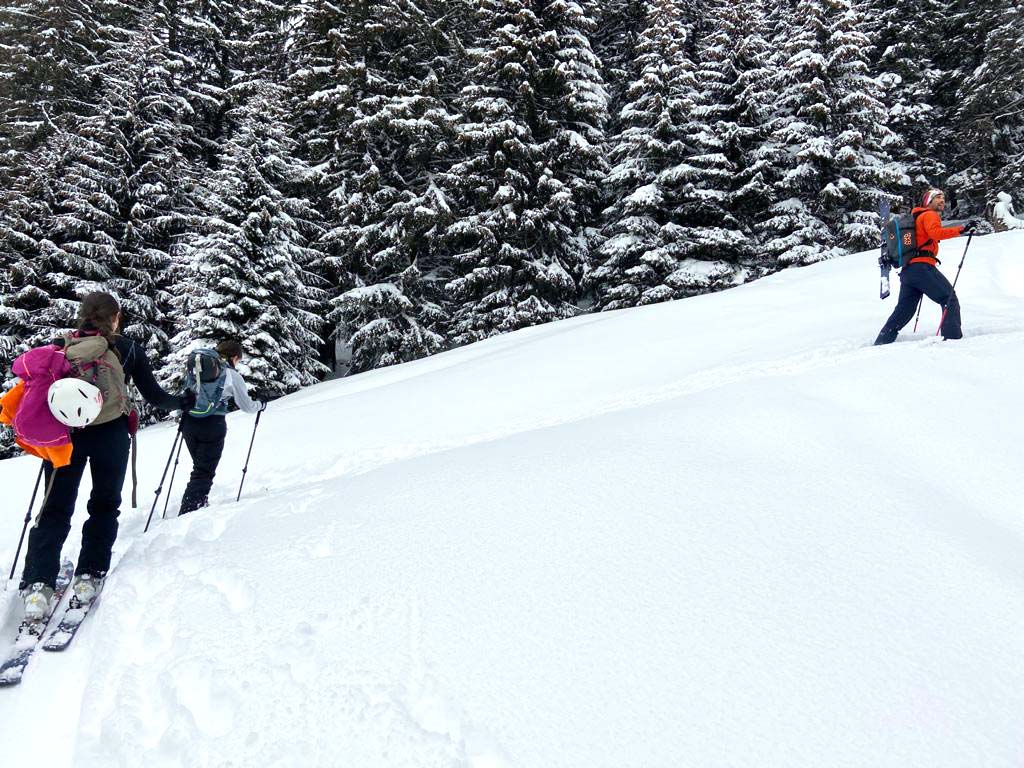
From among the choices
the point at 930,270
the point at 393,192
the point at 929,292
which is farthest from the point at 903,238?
the point at 393,192

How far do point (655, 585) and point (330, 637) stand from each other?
1472 mm

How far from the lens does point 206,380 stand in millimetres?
5480

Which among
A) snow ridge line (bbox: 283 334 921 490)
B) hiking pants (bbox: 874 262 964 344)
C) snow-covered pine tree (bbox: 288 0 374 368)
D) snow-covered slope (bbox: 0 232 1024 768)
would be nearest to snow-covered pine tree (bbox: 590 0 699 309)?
snow-covered pine tree (bbox: 288 0 374 368)

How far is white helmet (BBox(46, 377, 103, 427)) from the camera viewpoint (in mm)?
3348

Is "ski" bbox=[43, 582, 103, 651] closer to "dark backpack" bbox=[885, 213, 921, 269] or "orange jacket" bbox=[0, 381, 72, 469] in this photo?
"orange jacket" bbox=[0, 381, 72, 469]

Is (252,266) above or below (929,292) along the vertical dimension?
below

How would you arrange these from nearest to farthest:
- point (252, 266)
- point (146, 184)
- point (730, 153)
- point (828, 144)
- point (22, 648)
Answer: point (22, 648)
point (252, 266)
point (146, 184)
point (828, 144)
point (730, 153)

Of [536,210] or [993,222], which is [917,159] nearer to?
[993,222]

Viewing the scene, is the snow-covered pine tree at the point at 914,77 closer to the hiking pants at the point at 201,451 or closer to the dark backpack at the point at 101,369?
the hiking pants at the point at 201,451

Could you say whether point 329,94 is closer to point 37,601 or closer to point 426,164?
point 426,164

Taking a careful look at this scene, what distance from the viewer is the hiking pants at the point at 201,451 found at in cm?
563

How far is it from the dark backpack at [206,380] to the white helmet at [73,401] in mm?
1975

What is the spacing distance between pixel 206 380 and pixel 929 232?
7594mm

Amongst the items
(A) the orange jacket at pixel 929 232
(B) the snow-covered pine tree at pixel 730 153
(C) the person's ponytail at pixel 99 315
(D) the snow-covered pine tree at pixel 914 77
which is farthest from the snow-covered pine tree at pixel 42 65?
(D) the snow-covered pine tree at pixel 914 77
